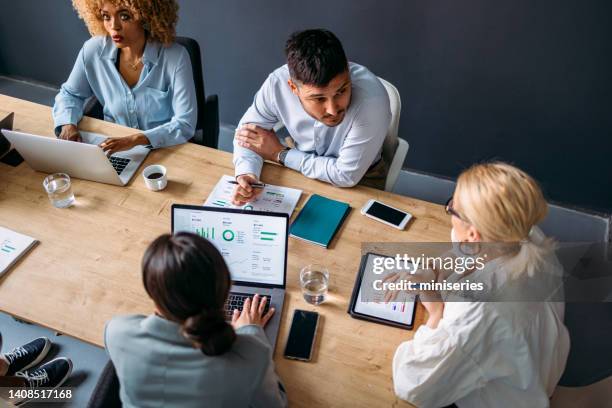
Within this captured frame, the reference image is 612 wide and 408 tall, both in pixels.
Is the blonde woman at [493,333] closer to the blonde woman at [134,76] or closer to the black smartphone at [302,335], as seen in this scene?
the black smartphone at [302,335]

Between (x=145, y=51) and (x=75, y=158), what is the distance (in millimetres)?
667

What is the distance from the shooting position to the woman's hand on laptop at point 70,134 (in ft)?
6.92

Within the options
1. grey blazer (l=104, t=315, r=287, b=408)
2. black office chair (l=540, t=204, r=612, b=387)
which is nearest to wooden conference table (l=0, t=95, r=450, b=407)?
grey blazer (l=104, t=315, r=287, b=408)

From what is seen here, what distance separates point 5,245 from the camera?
66.6 inches

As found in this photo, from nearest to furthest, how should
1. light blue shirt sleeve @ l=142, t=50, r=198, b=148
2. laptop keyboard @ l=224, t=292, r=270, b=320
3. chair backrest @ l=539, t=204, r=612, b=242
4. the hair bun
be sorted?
the hair bun, laptop keyboard @ l=224, t=292, r=270, b=320, light blue shirt sleeve @ l=142, t=50, r=198, b=148, chair backrest @ l=539, t=204, r=612, b=242

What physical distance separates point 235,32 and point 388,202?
1.74 metres

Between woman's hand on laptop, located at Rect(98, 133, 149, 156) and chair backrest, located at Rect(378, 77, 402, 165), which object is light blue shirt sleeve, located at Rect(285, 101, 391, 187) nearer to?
chair backrest, located at Rect(378, 77, 402, 165)

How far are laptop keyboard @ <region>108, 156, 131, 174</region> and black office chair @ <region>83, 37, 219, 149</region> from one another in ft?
1.52

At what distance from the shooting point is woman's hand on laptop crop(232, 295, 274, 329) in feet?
4.76

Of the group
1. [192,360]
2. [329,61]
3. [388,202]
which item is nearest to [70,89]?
[329,61]

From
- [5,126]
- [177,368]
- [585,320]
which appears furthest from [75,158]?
[585,320]

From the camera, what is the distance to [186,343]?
113 cm

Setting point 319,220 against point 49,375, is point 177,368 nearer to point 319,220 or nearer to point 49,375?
point 319,220

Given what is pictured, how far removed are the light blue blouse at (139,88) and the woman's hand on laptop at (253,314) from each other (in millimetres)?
935
